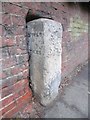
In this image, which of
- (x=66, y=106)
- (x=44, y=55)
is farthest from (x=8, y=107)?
(x=66, y=106)

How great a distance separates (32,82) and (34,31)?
0.59m

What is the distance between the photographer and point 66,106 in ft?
6.19

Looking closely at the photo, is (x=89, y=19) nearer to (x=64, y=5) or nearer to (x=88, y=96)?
(x=64, y=5)

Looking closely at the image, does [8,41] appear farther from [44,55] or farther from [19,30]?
[44,55]

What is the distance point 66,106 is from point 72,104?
0.10 meters

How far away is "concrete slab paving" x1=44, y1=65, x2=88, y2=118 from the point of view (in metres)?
1.74

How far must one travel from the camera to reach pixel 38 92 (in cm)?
175

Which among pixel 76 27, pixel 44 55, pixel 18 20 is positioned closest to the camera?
pixel 18 20

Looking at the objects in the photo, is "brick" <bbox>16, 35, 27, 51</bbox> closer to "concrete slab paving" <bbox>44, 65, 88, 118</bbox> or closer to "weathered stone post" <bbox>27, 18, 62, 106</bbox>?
"weathered stone post" <bbox>27, 18, 62, 106</bbox>

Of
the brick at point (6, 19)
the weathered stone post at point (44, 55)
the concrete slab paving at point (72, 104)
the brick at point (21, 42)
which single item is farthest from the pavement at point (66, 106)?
the brick at point (6, 19)

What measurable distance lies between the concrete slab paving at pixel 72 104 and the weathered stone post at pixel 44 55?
151mm

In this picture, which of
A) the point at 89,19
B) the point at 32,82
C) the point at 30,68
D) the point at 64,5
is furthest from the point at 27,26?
the point at 89,19

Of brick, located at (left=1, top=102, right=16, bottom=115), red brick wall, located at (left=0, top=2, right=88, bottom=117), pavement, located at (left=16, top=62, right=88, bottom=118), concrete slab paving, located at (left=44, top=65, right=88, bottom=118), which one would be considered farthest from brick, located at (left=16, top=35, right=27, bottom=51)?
concrete slab paving, located at (left=44, top=65, right=88, bottom=118)

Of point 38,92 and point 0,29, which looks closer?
point 0,29
